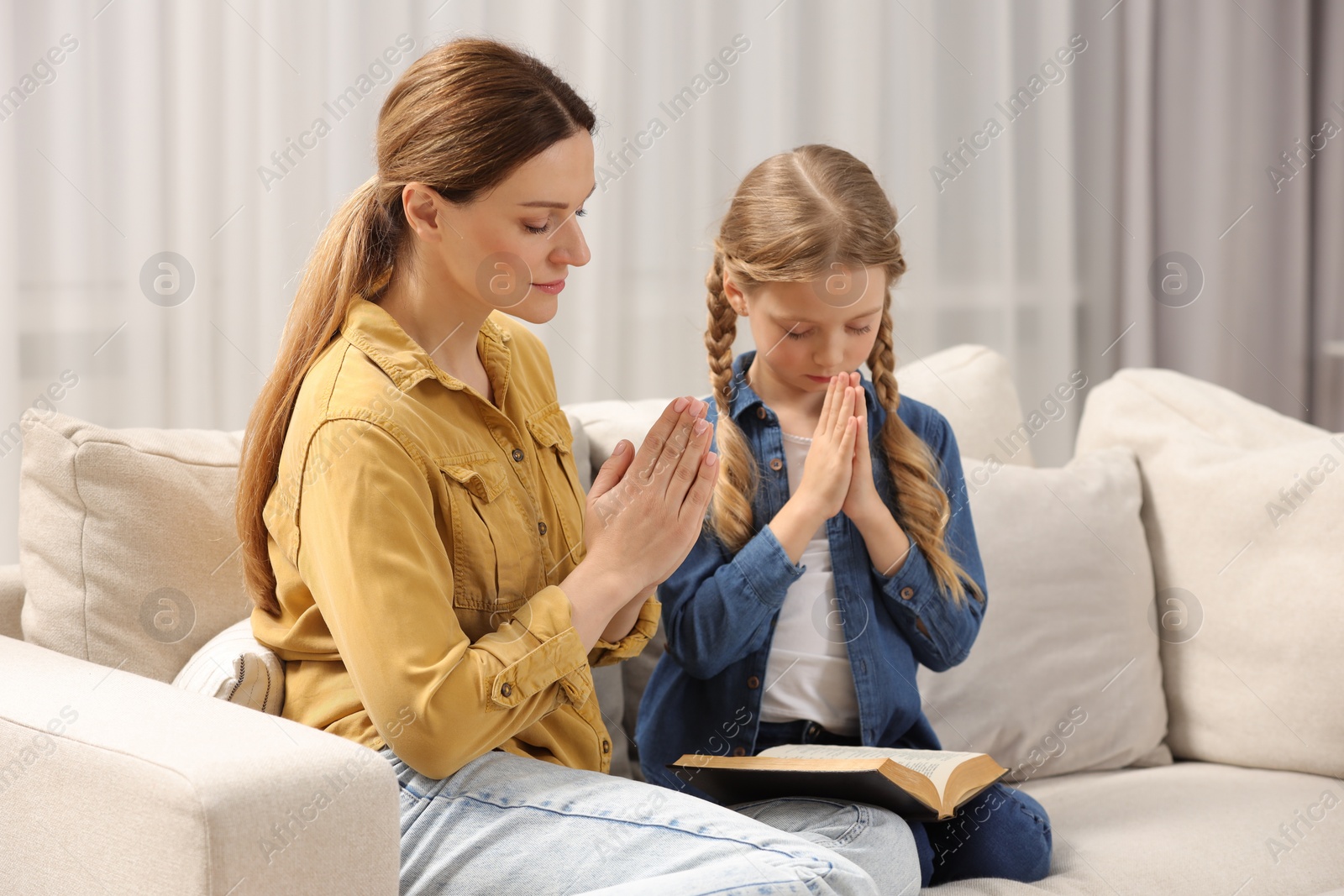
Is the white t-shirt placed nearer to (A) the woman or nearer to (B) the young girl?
(B) the young girl

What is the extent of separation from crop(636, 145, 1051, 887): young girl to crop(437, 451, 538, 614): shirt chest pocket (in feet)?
0.93

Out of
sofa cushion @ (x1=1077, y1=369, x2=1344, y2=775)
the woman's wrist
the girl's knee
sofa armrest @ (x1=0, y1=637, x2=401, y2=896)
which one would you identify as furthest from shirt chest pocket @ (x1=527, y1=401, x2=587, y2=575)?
sofa cushion @ (x1=1077, y1=369, x2=1344, y2=775)

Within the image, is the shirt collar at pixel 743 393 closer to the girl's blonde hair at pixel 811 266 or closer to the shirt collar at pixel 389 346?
the girl's blonde hair at pixel 811 266

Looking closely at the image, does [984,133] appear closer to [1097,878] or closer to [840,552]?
[840,552]

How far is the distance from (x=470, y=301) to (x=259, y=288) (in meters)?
0.98

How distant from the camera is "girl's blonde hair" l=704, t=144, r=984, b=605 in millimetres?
1389

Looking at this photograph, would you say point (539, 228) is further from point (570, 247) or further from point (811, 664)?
point (811, 664)

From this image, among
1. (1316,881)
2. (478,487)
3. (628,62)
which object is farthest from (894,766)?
(628,62)

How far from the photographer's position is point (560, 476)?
4.27ft

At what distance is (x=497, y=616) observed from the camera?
1146 millimetres

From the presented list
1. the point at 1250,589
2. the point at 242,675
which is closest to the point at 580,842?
the point at 242,675

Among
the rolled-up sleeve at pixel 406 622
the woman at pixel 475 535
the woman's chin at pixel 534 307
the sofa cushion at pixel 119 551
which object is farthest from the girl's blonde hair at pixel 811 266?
the sofa cushion at pixel 119 551

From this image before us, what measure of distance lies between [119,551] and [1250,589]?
60.4 inches

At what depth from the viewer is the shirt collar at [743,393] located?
1493 mm
